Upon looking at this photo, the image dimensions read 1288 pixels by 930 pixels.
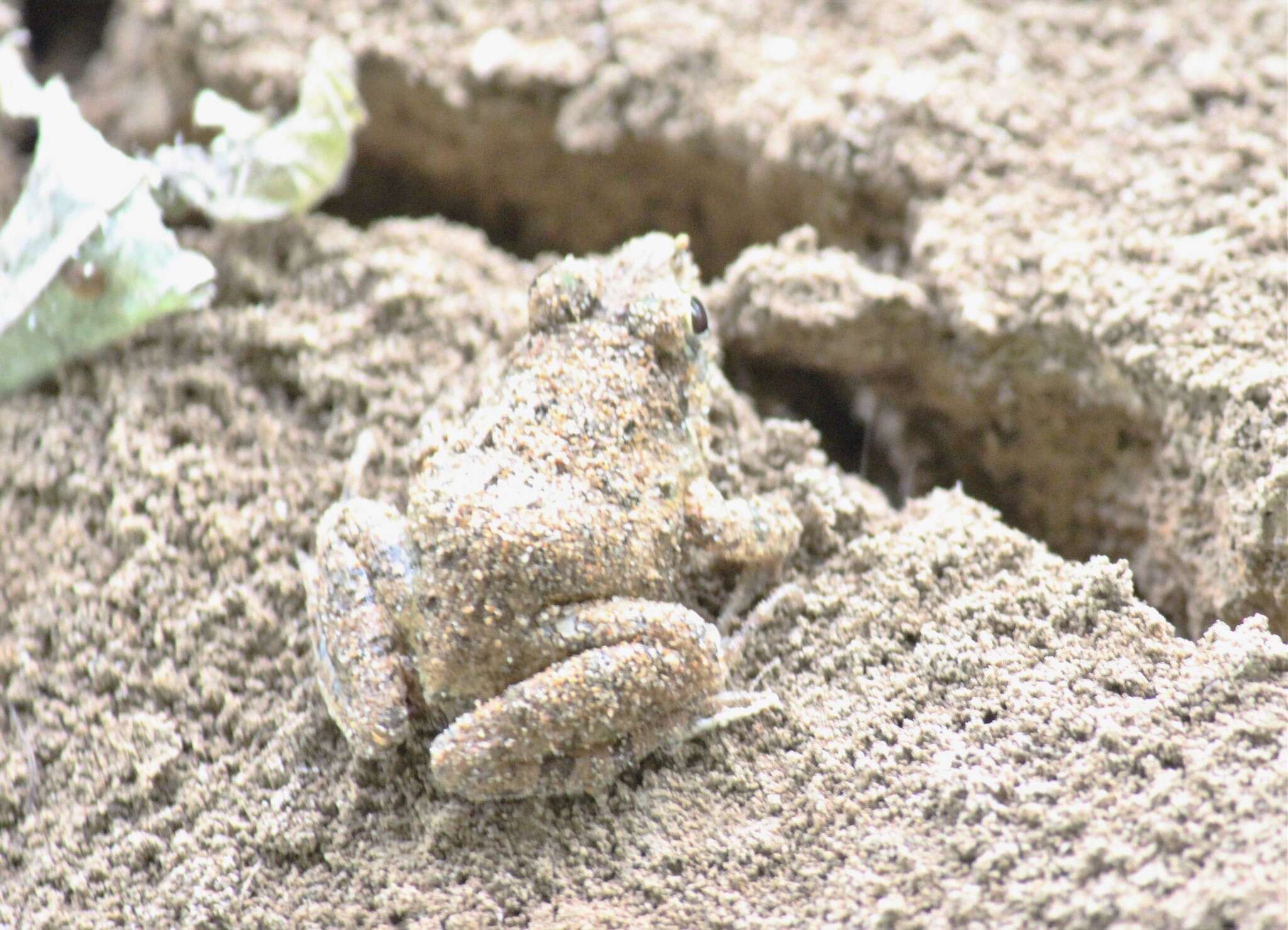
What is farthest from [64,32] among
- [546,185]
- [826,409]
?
[826,409]

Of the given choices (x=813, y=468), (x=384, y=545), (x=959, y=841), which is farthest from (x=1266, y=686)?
(x=384, y=545)

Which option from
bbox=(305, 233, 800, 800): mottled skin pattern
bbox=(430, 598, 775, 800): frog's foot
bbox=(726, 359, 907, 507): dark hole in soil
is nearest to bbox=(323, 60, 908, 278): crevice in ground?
bbox=(726, 359, 907, 507): dark hole in soil

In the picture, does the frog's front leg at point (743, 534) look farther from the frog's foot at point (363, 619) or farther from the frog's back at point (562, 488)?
the frog's foot at point (363, 619)

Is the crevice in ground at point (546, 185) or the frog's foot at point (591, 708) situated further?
the crevice in ground at point (546, 185)

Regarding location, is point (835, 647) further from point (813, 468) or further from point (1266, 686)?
point (1266, 686)

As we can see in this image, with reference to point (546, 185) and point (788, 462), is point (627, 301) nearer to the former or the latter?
point (788, 462)

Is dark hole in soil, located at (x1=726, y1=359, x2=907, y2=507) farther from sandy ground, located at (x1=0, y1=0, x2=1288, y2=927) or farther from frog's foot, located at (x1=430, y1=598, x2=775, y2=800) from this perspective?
frog's foot, located at (x1=430, y1=598, x2=775, y2=800)

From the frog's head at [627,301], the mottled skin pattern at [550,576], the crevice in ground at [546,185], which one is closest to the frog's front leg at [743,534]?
the mottled skin pattern at [550,576]
